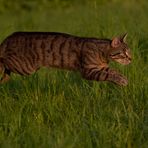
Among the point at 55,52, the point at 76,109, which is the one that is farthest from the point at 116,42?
the point at 76,109

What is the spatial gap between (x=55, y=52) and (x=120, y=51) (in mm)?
715

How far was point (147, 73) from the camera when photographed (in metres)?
6.34

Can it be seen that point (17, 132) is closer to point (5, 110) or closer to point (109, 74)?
point (5, 110)

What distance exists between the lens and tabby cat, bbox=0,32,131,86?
257 inches

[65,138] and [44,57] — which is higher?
[44,57]

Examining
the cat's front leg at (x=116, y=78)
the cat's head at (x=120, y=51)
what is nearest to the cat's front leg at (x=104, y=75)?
the cat's front leg at (x=116, y=78)

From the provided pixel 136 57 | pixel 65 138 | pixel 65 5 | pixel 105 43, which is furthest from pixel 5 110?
pixel 65 5

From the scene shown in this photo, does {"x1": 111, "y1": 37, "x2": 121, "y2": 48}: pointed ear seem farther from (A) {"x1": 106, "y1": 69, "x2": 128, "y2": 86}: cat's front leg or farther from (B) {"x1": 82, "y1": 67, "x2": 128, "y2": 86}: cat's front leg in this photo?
(A) {"x1": 106, "y1": 69, "x2": 128, "y2": 86}: cat's front leg

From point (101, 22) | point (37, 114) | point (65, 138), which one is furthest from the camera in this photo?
point (101, 22)

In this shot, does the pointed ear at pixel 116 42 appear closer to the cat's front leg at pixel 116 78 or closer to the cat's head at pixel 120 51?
the cat's head at pixel 120 51

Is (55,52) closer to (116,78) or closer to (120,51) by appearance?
(120,51)

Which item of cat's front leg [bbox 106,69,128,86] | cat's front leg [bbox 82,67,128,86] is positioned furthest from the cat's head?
cat's front leg [bbox 106,69,128,86]

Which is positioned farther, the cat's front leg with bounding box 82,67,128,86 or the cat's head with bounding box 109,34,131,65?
the cat's head with bounding box 109,34,131,65

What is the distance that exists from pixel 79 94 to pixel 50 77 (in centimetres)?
103
